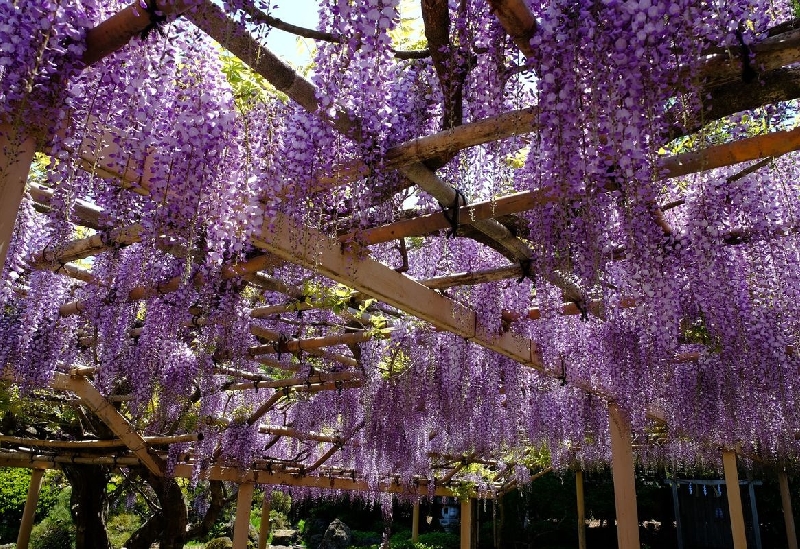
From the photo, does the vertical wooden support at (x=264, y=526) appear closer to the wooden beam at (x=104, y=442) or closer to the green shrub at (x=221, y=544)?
the green shrub at (x=221, y=544)

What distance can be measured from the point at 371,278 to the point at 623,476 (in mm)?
4509

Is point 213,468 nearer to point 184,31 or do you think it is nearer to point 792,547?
point 184,31

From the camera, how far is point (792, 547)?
11.5 meters

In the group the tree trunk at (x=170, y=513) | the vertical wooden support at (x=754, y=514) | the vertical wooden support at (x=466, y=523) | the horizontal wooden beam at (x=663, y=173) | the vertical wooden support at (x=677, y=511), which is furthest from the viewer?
the vertical wooden support at (x=677, y=511)

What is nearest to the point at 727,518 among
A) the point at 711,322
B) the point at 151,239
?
the point at 711,322

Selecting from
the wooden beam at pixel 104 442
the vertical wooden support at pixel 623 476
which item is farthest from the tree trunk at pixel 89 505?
the vertical wooden support at pixel 623 476

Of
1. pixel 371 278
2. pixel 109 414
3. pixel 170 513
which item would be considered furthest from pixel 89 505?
pixel 371 278

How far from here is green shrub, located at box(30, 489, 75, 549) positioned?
37.9 ft

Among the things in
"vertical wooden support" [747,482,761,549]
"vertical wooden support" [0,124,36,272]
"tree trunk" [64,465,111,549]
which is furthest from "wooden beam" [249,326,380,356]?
"vertical wooden support" [747,482,761,549]

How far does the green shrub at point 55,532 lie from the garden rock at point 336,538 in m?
4.96

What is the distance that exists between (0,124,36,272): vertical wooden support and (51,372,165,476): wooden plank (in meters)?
3.95

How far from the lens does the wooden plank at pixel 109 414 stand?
557 cm

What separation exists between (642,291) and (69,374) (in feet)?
15.9

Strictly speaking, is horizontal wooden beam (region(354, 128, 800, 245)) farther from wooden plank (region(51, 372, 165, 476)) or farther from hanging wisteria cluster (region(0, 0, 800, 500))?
wooden plank (region(51, 372, 165, 476))
